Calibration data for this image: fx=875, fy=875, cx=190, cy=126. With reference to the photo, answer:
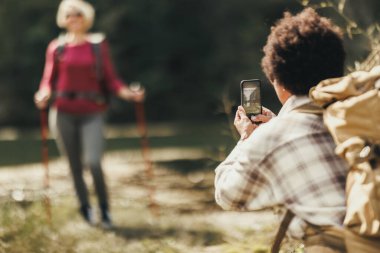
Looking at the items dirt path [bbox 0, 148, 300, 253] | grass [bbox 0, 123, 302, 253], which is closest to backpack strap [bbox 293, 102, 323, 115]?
grass [bbox 0, 123, 302, 253]

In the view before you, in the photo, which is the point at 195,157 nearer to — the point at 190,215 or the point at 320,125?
the point at 190,215

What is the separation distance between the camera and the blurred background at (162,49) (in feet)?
88.2

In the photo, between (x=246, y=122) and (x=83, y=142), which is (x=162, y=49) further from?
(x=246, y=122)

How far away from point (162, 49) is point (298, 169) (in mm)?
26492

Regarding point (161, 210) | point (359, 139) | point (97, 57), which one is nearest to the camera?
point (359, 139)

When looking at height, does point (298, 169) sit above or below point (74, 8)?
above

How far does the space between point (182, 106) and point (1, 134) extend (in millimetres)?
7829

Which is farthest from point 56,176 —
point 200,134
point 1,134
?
point 1,134

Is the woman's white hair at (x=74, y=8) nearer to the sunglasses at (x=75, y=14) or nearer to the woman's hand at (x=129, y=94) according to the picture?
the sunglasses at (x=75, y=14)

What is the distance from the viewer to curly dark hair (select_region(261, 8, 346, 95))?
281 cm

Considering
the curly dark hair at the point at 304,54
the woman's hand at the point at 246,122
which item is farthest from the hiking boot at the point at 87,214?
the curly dark hair at the point at 304,54

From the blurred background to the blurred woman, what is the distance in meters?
18.3

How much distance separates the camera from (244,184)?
2.75m


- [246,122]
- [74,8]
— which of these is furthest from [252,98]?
[74,8]
